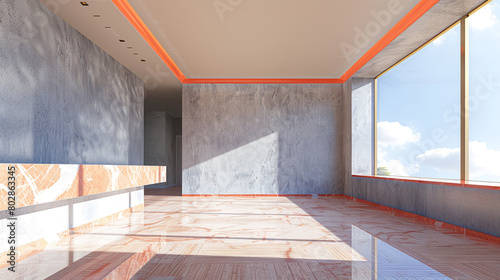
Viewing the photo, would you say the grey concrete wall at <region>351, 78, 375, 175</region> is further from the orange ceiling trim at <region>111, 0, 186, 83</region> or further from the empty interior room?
the orange ceiling trim at <region>111, 0, 186, 83</region>

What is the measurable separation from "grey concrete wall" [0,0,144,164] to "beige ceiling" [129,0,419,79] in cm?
87

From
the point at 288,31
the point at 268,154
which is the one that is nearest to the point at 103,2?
the point at 288,31

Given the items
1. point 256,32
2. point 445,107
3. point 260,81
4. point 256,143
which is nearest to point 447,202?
point 445,107

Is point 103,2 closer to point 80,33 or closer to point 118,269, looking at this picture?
point 80,33

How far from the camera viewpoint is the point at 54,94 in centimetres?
345

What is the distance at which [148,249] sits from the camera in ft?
8.55

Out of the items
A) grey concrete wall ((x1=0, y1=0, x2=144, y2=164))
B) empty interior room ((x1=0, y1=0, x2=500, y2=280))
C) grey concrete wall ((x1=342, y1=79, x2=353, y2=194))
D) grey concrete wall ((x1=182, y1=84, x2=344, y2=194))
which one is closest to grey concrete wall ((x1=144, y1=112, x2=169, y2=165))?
empty interior room ((x1=0, y1=0, x2=500, y2=280))

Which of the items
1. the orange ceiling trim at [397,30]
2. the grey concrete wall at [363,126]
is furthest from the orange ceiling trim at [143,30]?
the grey concrete wall at [363,126]

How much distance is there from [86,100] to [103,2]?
4.04 feet

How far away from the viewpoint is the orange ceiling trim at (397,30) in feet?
12.7

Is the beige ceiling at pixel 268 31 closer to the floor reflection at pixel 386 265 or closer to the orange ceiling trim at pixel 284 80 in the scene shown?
the orange ceiling trim at pixel 284 80

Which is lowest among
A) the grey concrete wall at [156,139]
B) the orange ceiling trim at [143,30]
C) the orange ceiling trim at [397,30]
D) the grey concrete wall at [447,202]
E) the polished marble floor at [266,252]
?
the polished marble floor at [266,252]

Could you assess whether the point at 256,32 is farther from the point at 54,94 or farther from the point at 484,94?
the point at 484,94

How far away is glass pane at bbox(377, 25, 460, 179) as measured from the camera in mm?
6031
